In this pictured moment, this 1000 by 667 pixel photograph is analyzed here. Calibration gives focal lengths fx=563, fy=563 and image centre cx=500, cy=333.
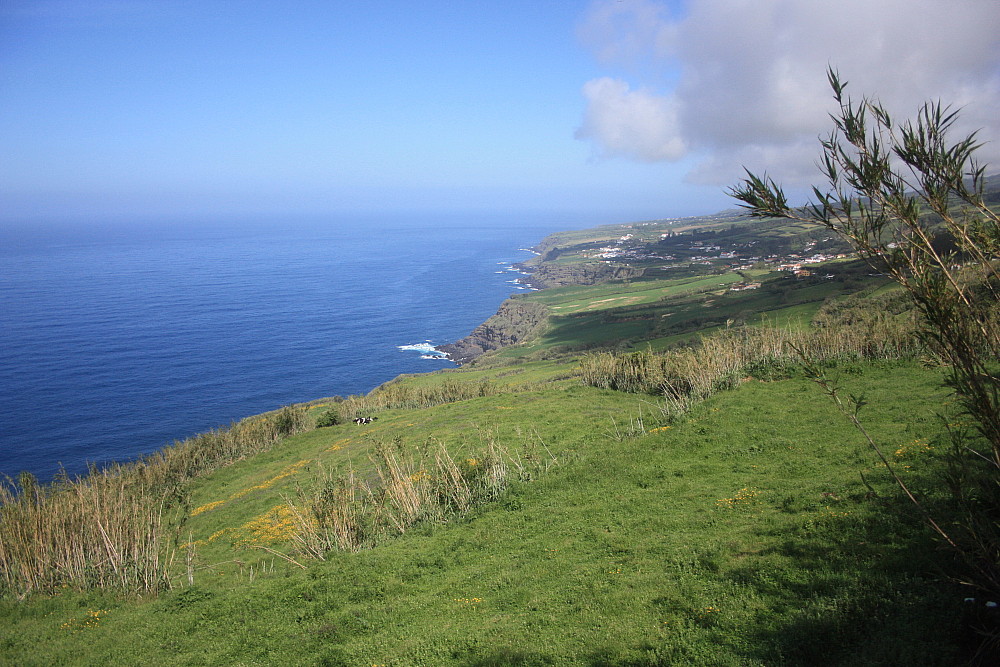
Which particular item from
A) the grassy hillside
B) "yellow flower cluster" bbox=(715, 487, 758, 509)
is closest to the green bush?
the grassy hillside

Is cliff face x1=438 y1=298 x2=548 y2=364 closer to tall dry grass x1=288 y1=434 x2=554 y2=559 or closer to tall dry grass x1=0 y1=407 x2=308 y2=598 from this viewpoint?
tall dry grass x1=288 y1=434 x2=554 y2=559

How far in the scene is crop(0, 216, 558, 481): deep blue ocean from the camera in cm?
5588

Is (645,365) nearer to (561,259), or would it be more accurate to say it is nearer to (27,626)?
(27,626)

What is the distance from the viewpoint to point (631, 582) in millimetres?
8477

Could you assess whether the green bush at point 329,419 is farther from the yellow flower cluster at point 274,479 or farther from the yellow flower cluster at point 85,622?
the yellow flower cluster at point 85,622

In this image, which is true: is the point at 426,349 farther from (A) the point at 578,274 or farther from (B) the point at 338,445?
(A) the point at 578,274

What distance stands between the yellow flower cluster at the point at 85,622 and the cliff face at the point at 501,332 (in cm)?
7370

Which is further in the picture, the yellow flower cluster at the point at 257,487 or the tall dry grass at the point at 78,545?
the yellow flower cluster at the point at 257,487

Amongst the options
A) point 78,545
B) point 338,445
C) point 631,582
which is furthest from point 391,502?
point 338,445

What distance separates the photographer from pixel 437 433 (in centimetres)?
2444

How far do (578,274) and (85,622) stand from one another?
494ft

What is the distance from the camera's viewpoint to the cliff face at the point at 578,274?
140 m

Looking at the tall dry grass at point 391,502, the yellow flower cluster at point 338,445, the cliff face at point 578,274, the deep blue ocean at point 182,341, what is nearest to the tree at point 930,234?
the tall dry grass at point 391,502

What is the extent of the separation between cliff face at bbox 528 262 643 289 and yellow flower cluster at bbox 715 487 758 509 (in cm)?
12249
